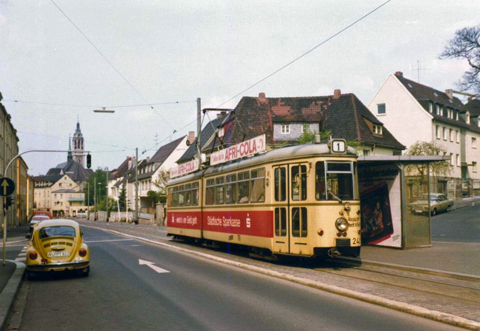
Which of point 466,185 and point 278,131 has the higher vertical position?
point 278,131

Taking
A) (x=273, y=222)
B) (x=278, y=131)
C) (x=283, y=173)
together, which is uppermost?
(x=278, y=131)

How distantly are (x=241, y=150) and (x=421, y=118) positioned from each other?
42.4m

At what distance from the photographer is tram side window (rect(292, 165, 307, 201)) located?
13668 millimetres

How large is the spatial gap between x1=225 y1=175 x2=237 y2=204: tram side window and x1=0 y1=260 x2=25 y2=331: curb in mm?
6697

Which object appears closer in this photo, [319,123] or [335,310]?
[335,310]

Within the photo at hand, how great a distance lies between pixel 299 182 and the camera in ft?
45.4

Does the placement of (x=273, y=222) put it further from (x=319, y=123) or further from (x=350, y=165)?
(x=319, y=123)

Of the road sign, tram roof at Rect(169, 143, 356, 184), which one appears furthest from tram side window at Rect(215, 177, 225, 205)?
the road sign

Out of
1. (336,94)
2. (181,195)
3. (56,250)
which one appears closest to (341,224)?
(56,250)

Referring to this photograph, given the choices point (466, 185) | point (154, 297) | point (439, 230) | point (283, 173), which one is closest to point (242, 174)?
point (283, 173)

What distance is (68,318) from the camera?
8.01 metres

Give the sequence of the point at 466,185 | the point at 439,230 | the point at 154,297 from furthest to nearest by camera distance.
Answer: the point at 466,185 < the point at 439,230 < the point at 154,297

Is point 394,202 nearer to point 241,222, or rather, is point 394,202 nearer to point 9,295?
point 241,222

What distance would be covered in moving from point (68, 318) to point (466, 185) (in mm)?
43976
